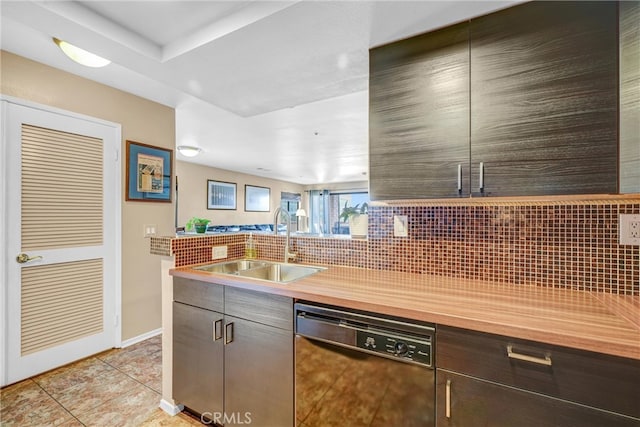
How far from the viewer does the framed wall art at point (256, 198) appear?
7340mm

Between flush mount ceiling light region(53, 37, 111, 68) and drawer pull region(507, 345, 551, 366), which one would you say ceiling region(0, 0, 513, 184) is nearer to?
flush mount ceiling light region(53, 37, 111, 68)

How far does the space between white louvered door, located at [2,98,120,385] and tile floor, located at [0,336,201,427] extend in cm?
17

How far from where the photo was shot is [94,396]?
1.87m

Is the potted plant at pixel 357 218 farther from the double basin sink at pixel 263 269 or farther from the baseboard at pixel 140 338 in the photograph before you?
the baseboard at pixel 140 338

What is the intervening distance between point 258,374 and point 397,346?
0.75 m

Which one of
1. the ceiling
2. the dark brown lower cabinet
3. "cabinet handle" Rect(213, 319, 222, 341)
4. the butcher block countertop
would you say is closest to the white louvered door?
the ceiling

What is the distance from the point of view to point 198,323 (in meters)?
1.58

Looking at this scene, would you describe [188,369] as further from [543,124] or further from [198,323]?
[543,124]

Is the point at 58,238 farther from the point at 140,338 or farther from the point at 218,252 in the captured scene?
the point at 218,252

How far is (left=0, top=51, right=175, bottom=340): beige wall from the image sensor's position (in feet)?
6.75

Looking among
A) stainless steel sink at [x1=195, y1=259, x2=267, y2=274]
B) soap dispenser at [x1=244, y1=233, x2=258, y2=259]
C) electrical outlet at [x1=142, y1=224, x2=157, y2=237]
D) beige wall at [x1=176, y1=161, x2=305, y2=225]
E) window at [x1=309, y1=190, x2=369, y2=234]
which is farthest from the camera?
window at [x1=309, y1=190, x2=369, y2=234]

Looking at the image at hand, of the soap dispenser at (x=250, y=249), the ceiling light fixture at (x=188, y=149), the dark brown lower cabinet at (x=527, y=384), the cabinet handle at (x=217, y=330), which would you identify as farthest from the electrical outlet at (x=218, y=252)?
the ceiling light fixture at (x=188, y=149)

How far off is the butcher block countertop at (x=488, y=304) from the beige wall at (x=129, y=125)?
148cm

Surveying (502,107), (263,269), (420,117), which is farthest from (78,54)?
(502,107)
